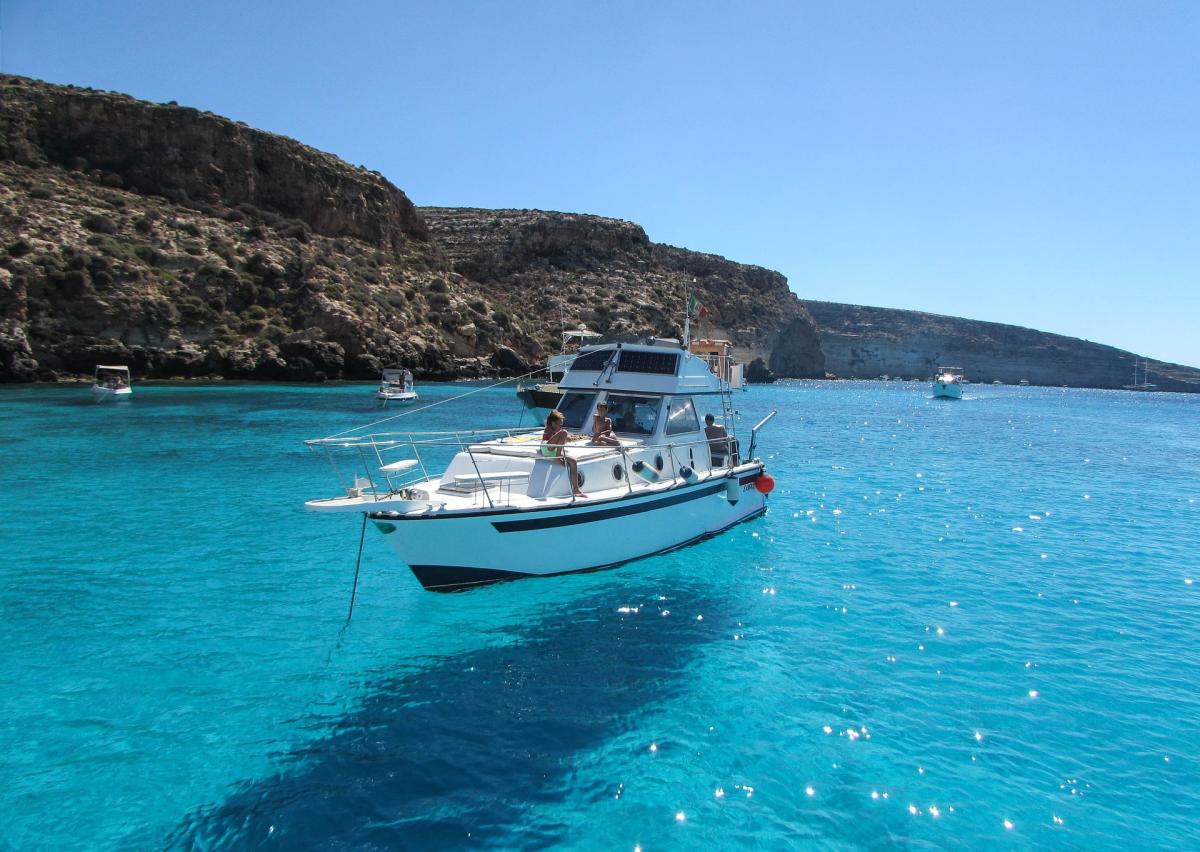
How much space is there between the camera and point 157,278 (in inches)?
2210

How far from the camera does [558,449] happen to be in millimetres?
11125

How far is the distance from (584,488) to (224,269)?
2455 inches

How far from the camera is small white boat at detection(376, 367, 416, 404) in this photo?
153 ft

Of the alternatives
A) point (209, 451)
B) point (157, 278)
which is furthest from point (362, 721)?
point (157, 278)

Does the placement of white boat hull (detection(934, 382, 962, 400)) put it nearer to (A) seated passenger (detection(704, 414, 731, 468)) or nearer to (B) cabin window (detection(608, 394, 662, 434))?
(A) seated passenger (detection(704, 414, 731, 468))

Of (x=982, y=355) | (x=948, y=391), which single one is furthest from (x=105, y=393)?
(x=982, y=355)

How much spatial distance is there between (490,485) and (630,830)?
19.7ft

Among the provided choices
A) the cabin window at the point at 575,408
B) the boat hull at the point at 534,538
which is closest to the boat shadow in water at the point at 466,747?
the boat hull at the point at 534,538

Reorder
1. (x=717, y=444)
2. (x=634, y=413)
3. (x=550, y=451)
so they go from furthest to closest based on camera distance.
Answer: (x=717, y=444) → (x=634, y=413) → (x=550, y=451)

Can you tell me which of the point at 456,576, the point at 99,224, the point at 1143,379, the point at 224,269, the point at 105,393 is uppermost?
the point at 99,224

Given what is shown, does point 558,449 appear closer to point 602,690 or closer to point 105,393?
point 602,690

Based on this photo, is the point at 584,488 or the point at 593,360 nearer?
the point at 584,488

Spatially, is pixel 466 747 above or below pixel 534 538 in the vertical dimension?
below

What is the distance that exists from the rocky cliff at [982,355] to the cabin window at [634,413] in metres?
174
